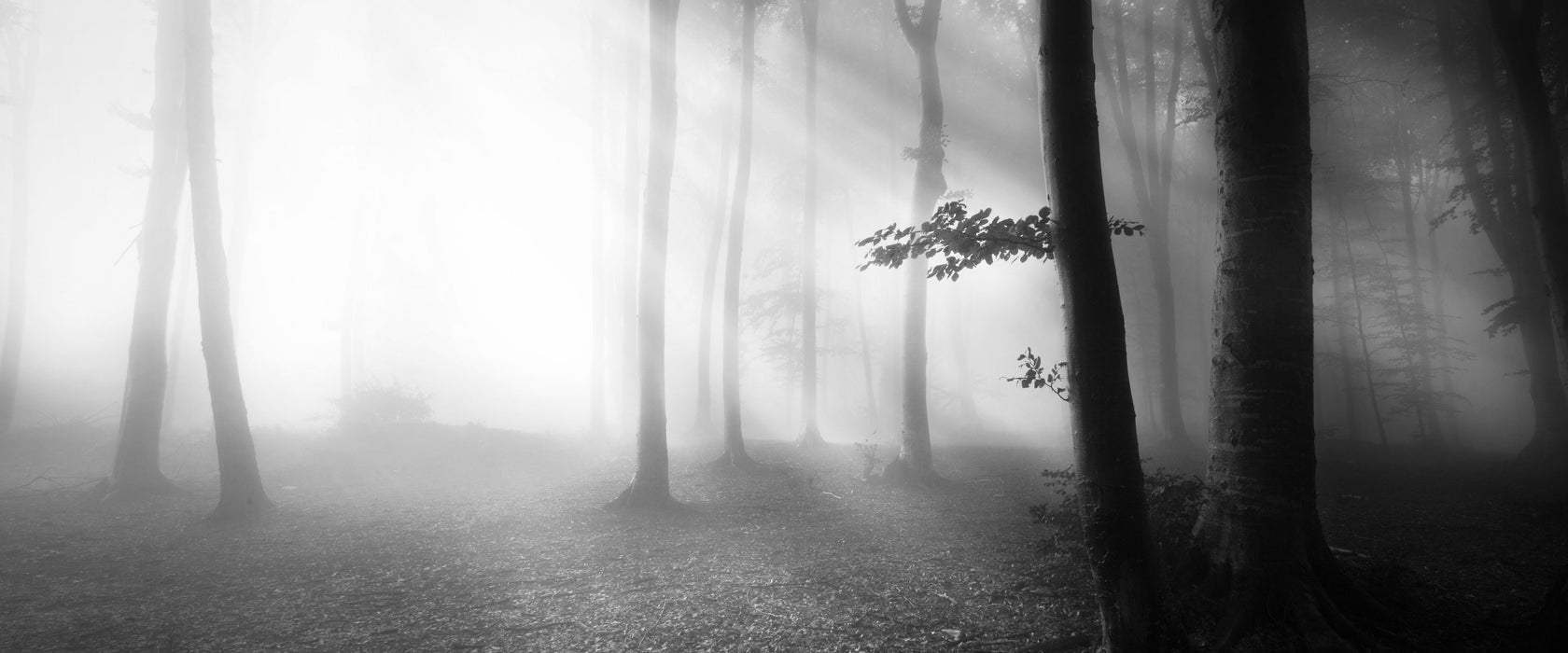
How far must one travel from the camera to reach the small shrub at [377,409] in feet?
51.4

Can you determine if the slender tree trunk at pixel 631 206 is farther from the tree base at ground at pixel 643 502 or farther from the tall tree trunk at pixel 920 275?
the tall tree trunk at pixel 920 275

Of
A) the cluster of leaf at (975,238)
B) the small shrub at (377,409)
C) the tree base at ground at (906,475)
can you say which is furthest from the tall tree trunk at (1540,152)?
Result: the small shrub at (377,409)

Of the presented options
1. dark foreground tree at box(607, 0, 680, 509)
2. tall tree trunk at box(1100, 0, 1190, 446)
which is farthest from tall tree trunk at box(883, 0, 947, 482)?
tall tree trunk at box(1100, 0, 1190, 446)

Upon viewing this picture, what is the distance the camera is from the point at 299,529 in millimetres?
8000

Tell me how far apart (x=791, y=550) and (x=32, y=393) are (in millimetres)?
27077

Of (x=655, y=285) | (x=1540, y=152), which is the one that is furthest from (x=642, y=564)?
(x=1540, y=152)

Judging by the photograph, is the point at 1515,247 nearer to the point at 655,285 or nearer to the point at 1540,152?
the point at 1540,152

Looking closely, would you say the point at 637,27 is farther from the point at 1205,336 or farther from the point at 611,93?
the point at 1205,336

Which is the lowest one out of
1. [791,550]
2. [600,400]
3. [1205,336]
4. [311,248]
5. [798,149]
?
[791,550]

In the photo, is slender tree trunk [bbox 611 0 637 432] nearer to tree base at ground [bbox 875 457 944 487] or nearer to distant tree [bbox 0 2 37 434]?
tree base at ground [bbox 875 457 944 487]

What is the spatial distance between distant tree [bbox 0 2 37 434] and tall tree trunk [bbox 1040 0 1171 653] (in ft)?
75.5

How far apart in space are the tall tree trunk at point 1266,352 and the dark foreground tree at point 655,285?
682 centimetres

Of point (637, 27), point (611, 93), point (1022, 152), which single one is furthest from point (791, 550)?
point (1022, 152)

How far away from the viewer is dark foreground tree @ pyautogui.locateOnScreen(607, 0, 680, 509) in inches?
358
